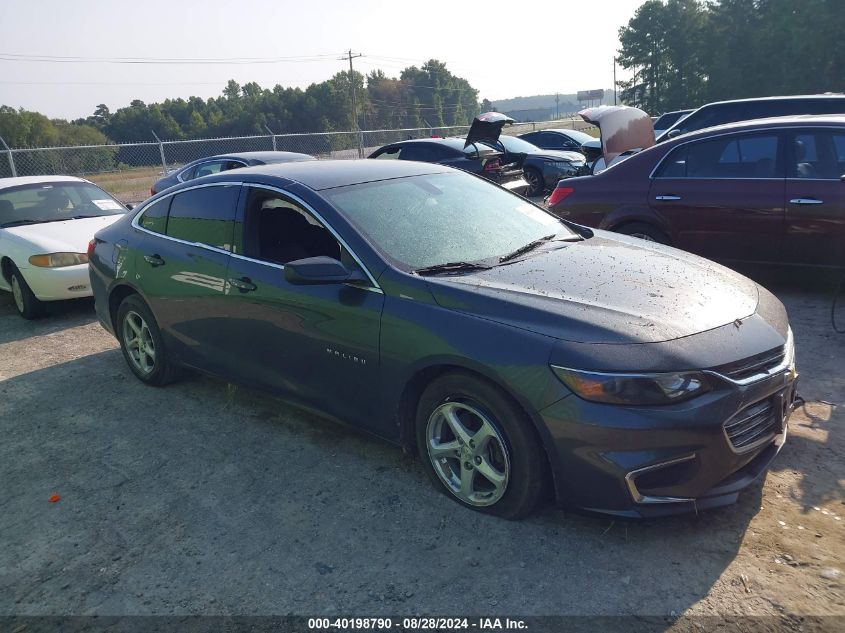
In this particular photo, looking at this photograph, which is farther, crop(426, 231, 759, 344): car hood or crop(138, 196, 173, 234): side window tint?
crop(138, 196, 173, 234): side window tint

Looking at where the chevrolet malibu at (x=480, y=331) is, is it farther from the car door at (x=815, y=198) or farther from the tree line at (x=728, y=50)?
the tree line at (x=728, y=50)

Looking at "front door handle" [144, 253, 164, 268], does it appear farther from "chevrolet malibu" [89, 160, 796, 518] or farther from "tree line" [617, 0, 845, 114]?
"tree line" [617, 0, 845, 114]

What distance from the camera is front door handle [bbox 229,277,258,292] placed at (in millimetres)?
4181

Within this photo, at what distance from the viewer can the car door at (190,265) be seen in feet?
14.7

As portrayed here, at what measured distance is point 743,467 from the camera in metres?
3.03

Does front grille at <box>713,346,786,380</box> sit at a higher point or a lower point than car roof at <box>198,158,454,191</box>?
lower

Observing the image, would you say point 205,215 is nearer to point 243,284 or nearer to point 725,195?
point 243,284

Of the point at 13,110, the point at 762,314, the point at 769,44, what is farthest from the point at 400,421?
the point at 769,44

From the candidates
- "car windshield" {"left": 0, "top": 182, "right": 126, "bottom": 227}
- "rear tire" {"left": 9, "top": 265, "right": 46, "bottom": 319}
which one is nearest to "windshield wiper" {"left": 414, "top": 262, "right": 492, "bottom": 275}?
"rear tire" {"left": 9, "top": 265, "right": 46, "bottom": 319}

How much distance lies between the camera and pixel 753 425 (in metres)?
3.01

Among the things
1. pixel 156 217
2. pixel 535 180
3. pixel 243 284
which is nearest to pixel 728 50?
pixel 535 180

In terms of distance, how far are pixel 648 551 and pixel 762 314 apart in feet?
4.22

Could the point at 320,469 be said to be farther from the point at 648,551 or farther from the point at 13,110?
the point at 13,110

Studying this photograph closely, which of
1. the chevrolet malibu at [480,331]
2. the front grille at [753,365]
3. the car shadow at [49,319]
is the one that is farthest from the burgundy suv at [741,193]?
the car shadow at [49,319]
